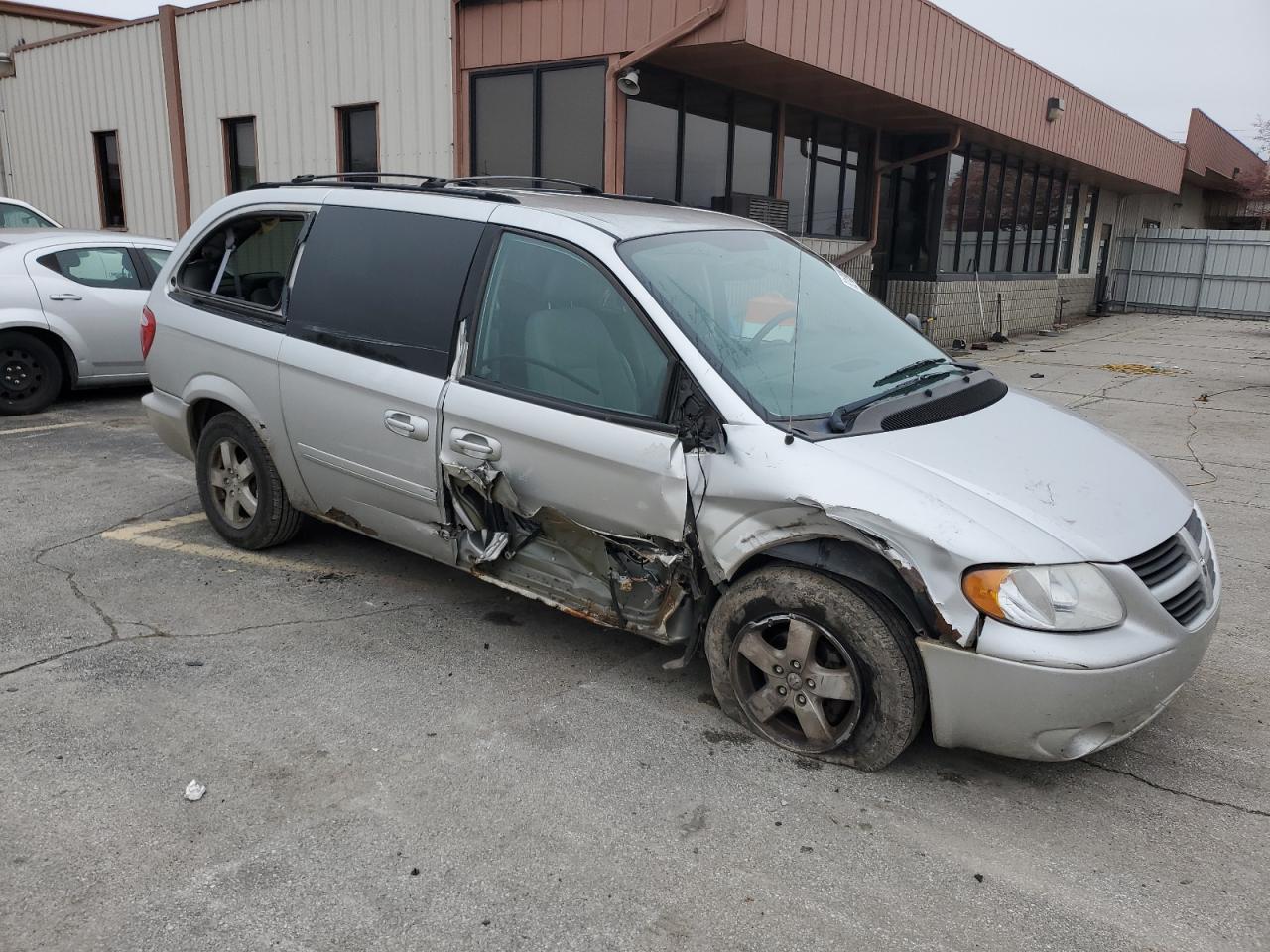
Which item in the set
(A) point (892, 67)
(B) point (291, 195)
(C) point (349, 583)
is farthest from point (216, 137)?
(C) point (349, 583)

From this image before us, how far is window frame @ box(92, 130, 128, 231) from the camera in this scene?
1555cm

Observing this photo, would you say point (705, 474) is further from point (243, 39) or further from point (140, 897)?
point (243, 39)

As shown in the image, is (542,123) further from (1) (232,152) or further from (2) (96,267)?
(1) (232,152)

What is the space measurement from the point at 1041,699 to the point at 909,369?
62.3 inches

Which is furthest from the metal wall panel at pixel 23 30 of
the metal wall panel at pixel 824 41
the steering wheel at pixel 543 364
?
the steering wheel at pixel 543 364

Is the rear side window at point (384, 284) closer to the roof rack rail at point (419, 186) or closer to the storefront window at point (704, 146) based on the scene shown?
the roof rack rail at point (419, 186)

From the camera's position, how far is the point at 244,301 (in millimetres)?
4820

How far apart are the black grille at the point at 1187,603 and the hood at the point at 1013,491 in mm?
188

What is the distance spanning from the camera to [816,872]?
2.73m

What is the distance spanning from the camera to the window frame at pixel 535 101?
9773mm

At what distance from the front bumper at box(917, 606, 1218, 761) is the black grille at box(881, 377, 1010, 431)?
835mm

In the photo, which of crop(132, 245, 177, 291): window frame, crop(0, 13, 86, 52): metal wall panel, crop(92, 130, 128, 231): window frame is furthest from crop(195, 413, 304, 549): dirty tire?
crop(0, 13, 86, 52): metal wall panel

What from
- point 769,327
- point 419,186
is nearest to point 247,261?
point 419,186

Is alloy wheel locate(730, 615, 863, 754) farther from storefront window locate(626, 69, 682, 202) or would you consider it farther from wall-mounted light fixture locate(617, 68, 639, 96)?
storefront window locate(626, 69, 682, 202)
